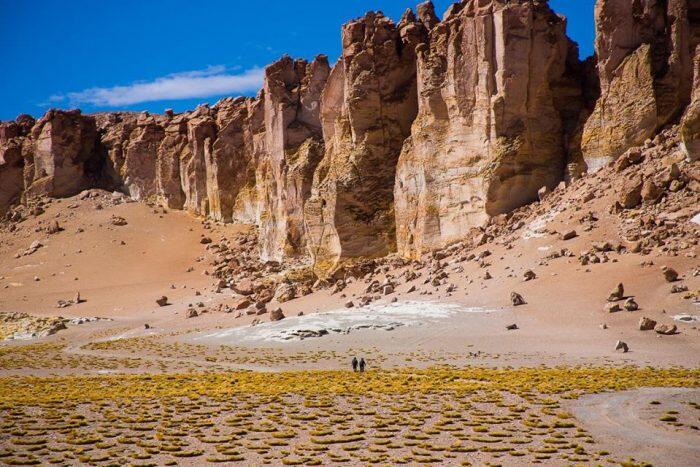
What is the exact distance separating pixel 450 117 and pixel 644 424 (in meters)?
35.6

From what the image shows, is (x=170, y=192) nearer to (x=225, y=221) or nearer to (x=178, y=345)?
(x=225, y=221)

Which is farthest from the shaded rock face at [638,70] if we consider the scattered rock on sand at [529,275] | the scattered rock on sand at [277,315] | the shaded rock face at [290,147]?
the shaded rock face at [290,147]

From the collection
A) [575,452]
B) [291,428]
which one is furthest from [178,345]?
[575,452]

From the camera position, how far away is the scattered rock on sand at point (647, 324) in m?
34.6

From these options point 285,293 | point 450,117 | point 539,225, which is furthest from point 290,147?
point 539,225

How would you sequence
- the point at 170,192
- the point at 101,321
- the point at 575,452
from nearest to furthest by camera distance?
the point at 575,452, the point at 101,321, the point at 170,192

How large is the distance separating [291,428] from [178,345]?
27.4 m

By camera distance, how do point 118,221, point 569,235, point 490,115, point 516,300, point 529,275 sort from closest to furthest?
1. point 516,300
2. point 529,275
3. point 569,235
4. point 490,115
5. point 118,221

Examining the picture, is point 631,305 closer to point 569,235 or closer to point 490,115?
point 569,235

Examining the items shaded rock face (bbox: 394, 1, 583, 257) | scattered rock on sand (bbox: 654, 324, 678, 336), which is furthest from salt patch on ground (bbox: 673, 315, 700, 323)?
shaded rock face (bbox: 394, 1, 583, 257)

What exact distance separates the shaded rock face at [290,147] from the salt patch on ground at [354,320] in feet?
72.8

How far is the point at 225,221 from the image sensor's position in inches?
3575

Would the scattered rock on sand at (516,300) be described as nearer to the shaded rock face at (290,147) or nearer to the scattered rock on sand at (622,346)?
the scattered rock on sand at (622,346)

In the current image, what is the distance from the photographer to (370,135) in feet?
196
